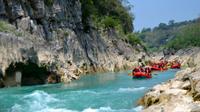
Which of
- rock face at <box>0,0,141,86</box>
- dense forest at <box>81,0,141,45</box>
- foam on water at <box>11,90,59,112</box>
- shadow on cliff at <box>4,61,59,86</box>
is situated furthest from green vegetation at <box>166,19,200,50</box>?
foam on water at <box>11,90,59,112</box>

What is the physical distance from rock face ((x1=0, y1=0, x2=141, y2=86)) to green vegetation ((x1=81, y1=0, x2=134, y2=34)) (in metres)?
2.09

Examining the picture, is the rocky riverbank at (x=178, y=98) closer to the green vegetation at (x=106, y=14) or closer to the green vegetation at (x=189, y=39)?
the green vegetation at (x=106, y=14)

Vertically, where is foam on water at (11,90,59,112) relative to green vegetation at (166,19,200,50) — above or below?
below

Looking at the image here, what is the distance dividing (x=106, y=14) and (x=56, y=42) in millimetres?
35314

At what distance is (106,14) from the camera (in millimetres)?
90812

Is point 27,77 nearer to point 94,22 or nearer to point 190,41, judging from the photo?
point 94,22

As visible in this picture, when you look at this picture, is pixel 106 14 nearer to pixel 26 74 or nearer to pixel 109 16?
pixel 109 16

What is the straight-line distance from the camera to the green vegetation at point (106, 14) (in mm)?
69812

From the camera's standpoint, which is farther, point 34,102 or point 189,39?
point 189,39

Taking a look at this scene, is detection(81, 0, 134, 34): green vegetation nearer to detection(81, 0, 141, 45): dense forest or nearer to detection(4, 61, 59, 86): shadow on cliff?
detection(81, 0, 141, 45): dense forest

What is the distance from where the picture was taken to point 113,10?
9500cm

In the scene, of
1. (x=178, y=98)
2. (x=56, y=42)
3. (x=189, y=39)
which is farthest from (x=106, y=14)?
(x=178, y=98)

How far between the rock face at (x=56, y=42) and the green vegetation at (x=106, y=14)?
209 cm

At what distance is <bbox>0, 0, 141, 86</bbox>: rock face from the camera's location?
39.2 metres
